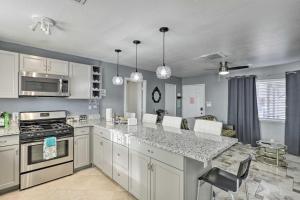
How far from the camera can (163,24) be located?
2.17 meters

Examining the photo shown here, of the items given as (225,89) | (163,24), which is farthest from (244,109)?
(163,24)

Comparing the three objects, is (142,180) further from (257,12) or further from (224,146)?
(257,12)

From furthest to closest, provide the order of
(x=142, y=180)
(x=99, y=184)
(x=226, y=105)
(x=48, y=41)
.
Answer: (x=226, y=105), (x=48, y=41), (x=99, y=184), (x=142, y=180)

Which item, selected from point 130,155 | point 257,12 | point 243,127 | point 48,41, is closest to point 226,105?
point 243,127

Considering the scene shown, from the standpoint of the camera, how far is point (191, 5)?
1739 mm

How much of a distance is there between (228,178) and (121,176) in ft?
4.96

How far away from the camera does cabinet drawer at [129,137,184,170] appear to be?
1.59 m

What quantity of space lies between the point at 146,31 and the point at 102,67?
85.1 inches

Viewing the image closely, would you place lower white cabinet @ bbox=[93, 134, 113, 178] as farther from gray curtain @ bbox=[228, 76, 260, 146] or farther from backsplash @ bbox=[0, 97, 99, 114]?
gray curtain @ bbox=[228, 76, 260, 146]

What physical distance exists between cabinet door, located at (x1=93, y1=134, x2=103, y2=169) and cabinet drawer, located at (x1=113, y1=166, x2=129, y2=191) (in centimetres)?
52

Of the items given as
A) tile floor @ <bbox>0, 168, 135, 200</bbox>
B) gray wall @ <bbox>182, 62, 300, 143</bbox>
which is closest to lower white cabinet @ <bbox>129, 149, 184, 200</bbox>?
tile floor @ <bbox>0, 168, 135, 200</bbox>

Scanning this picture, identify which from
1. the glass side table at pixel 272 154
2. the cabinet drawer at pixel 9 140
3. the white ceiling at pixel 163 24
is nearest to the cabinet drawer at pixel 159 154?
the white ceiling at pixel 163 24

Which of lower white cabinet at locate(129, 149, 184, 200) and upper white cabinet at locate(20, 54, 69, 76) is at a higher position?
upper white cabinet at locate(20, 54, 69, 76)

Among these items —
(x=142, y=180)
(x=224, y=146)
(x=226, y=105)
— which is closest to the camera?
(x=224, y=146)
